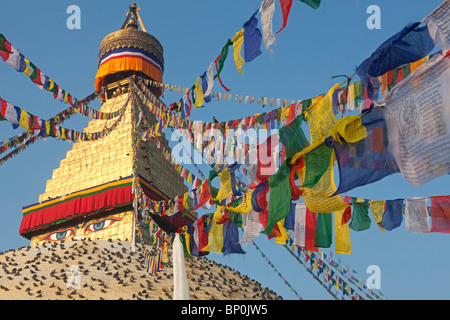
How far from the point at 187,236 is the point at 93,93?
57.1 ft

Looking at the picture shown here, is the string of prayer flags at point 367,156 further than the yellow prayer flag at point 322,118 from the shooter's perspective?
No

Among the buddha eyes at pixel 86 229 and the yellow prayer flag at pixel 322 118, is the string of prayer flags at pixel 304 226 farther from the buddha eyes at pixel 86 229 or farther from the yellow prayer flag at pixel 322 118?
the buddha eyes at pixel 86 229

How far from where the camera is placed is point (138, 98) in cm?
2447

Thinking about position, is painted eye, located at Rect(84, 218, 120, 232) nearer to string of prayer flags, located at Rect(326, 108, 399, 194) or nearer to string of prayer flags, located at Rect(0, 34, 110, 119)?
string of prayer flags, located at Rect(0, 34, 110, 119)

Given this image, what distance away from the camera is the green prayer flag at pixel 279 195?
723cm

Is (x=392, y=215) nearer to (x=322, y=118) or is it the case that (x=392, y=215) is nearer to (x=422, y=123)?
(x=322, y=118)

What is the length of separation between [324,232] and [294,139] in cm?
175

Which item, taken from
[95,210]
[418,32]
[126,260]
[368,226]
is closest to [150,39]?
[95,210]

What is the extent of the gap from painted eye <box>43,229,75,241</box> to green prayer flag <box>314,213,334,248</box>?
13.9 meters

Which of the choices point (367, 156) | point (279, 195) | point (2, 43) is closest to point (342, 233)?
point (279, 195)

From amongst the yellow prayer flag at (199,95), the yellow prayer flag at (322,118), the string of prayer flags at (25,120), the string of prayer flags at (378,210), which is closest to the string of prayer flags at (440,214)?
the string of prayer flags at (378,210)

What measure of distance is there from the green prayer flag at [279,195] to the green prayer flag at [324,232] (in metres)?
1.08

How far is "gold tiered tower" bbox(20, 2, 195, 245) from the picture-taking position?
65.0ft

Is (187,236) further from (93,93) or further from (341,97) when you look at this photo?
(93,93)
